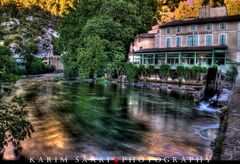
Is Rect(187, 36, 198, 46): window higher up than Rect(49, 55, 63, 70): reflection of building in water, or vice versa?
Rect(187, 36, 198, 46): window

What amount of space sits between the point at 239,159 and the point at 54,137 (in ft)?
43.9

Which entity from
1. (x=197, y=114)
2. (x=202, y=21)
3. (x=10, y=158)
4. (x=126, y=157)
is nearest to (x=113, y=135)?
(x=126, y=157)

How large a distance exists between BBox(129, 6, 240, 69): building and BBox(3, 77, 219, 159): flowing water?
80.2ft

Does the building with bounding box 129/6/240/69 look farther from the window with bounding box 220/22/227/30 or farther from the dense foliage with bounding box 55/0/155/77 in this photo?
the dense foliage with bounding box 55/0/155/77

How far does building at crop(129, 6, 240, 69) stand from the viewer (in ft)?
187

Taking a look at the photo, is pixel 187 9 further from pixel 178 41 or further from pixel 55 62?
pixel 55 62

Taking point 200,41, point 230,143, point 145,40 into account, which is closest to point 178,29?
point 200,41

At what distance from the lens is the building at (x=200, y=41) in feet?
187

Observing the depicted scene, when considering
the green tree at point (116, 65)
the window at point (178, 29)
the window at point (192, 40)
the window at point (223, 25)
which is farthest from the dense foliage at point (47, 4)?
the window at point (223, 25)

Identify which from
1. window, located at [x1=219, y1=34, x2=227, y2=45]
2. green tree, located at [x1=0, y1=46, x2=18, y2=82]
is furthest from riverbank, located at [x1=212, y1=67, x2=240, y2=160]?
window, located at [x1=219, y1=34, x2=227, y2=45]

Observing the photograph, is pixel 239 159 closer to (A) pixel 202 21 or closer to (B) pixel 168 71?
(B) pixel 168 71

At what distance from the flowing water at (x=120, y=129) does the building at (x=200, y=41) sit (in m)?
24.4

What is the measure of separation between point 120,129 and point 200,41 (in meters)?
44.7

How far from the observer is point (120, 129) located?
22609 millimetres
